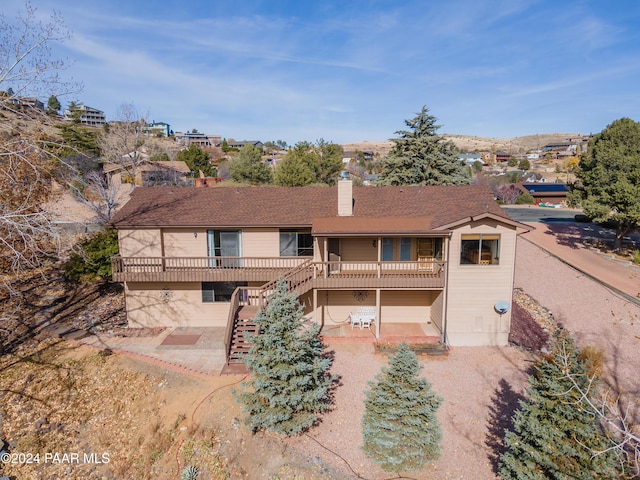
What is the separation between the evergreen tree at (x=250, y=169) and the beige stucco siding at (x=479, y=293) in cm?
3356

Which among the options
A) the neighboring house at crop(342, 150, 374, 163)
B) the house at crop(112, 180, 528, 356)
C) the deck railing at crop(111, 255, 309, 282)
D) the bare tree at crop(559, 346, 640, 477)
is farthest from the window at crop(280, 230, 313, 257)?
the neighboring house at crop(342, 150, 374, 163)

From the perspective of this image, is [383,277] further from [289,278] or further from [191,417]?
[191,417]

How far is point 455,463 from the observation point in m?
9.77

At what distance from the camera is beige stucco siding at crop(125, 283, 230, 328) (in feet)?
57.4

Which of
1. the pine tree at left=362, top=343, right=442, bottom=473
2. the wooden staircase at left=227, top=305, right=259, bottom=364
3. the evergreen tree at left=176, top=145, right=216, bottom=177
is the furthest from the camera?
the evergreen tree at left=176, top=145, right=216, bottom=177

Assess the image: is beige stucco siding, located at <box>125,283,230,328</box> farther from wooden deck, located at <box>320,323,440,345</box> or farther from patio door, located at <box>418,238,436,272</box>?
patio door, located at <box>418,238,436,272</box>

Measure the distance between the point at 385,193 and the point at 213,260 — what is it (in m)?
9.83

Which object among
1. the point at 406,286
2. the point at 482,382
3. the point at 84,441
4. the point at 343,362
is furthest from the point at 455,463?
the point at 84,441

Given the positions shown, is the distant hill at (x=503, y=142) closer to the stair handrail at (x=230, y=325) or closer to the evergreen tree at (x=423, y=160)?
the evergreen tree at (x=423, y=160)

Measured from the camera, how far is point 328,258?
54.7 feet

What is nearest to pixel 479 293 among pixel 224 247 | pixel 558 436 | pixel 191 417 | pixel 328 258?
pixel 328 258

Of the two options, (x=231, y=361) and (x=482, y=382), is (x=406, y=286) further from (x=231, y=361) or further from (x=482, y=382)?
(x=231, y=361)

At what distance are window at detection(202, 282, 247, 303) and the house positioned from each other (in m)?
0.05

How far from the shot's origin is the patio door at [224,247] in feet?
56.1
